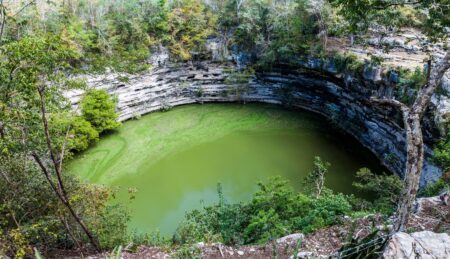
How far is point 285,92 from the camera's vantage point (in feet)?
54.7

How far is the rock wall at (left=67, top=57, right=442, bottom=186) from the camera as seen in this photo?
12000 mm

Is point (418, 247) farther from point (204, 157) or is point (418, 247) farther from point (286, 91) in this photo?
point (286, 91)

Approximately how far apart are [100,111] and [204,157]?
14.2 ft

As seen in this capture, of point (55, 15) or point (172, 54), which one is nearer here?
point (55, 15)

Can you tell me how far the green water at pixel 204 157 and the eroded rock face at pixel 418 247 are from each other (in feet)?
23.6

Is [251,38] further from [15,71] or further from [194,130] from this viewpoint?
[15,71]

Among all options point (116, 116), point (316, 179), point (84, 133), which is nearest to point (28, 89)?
point (316, 179)

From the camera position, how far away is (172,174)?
12.2 m

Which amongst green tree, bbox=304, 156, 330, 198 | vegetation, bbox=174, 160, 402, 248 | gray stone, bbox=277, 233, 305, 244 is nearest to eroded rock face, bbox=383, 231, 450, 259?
gray stone, bbox=277, 233, 305, 244

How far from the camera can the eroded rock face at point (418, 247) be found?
276cm

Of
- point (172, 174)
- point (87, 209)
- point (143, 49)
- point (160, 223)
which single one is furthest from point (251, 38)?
point (87, 209)

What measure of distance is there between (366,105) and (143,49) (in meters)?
9.26

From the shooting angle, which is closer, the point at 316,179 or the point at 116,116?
the point at 316,179

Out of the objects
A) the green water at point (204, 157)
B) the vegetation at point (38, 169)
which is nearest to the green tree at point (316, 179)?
the green water at point (204, 157)
